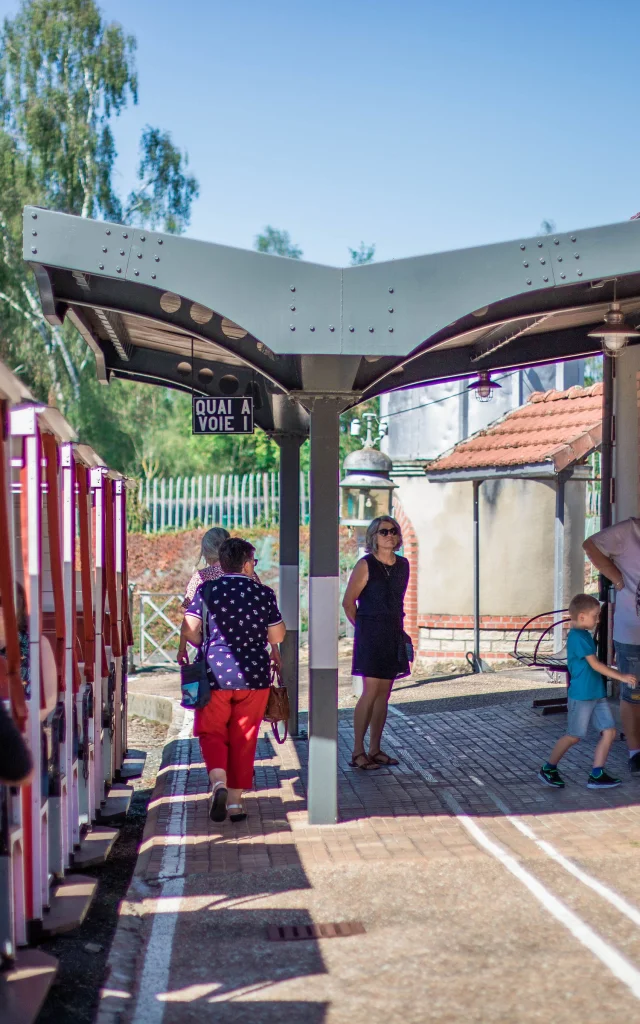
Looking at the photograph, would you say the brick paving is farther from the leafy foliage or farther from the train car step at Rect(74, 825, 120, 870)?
the leafy foliage

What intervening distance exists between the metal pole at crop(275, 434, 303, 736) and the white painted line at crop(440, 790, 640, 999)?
3.23 meters

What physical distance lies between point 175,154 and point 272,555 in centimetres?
1533

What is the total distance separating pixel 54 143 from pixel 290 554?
24.5 m

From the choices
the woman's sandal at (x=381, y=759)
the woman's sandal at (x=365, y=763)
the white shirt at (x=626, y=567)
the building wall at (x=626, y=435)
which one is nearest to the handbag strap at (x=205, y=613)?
the woman's sandal at (x=365, y=763)

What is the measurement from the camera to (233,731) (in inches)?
280

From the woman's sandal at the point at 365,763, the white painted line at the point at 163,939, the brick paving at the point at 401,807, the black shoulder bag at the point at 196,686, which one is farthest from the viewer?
the woman's sandal at the point at 365,763

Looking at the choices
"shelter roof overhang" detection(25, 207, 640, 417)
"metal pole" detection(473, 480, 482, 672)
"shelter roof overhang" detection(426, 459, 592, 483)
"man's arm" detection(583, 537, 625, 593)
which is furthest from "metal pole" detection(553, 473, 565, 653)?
"shelter roof overhang" detection(25, 207, 640, 417)

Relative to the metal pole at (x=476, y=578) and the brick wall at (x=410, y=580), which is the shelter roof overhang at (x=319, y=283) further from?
the brick wall at (x=410, y=580)

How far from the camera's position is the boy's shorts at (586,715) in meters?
7.36

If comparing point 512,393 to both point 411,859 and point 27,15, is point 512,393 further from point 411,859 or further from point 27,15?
point 27,15

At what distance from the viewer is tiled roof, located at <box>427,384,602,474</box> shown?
538 inches

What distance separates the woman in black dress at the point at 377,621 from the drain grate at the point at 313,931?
9.92 feet

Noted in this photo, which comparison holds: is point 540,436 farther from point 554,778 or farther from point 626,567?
point 554,778

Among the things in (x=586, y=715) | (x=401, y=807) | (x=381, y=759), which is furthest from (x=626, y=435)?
(x=401, y=807)
